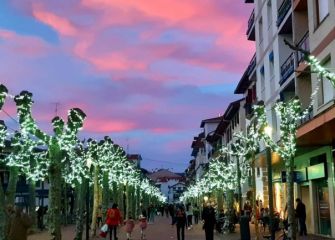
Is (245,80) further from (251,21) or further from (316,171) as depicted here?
(316,171)

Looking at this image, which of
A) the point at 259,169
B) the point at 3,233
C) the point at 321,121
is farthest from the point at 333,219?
the point at 259,169

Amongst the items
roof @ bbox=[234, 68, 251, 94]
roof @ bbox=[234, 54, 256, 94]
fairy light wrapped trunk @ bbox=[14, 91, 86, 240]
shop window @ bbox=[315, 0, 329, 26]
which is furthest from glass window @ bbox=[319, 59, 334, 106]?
roof @ bbox=[234, 68, 251, 94]

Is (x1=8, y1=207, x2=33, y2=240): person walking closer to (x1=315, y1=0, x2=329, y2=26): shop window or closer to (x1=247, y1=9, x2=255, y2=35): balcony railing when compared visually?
(x1=315, y1=0, x2=329, y2=26): shop window

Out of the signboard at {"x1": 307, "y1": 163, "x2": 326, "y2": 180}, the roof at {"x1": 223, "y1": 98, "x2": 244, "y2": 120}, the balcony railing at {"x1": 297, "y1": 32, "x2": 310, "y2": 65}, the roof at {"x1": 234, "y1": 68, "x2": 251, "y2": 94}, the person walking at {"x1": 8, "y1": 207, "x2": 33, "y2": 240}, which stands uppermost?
the roof at {"x1": 234, "y1": 68, "x2": 251, "y2": 94}

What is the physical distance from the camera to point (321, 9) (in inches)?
1024

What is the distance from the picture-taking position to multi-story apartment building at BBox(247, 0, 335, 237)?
24.7 metres

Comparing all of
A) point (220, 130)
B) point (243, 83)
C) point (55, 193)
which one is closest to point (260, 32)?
point (243, 83)

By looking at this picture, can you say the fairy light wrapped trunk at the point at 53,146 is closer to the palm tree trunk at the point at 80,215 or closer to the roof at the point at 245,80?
the palm tree trunk at the point at 80,215

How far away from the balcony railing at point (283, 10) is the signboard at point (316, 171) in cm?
873

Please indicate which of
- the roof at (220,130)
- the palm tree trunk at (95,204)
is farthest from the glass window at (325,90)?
the roof at (220,130)

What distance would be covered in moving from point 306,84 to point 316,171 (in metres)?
4.40

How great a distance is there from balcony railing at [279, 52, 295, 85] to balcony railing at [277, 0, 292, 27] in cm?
245

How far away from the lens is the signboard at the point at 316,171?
2917 centimetres

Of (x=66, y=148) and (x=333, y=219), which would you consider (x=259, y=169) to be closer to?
(x=333, y=219)
